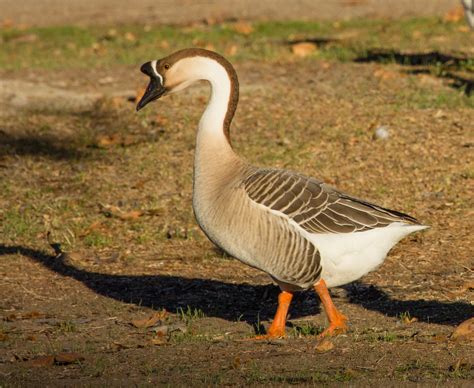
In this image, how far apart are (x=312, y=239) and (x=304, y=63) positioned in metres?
8.28

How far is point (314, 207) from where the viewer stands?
6.36 m

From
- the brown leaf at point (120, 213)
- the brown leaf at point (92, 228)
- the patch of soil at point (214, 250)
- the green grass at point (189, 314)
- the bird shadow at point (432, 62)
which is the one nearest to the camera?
the patch of soil at point (214, 250)

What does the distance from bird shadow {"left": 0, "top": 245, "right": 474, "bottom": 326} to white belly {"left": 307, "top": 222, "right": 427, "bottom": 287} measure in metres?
0.65

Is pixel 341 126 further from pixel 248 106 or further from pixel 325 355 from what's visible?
pixel 325 355

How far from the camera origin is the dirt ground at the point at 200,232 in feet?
19.1

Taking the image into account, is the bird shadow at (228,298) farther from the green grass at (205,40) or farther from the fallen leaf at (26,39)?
the fallen leaf at (26,39)

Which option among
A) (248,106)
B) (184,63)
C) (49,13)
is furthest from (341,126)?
(49,13)

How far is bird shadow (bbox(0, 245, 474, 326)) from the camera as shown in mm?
6898

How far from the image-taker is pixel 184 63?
262 inches

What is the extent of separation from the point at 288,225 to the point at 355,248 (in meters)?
0.40

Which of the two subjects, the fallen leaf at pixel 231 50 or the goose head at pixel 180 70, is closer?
the goose head at pixel 180 70

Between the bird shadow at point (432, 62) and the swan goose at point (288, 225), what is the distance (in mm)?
6200

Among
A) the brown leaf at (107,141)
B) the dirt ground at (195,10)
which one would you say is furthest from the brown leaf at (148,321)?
the dirt ground at (195,10)

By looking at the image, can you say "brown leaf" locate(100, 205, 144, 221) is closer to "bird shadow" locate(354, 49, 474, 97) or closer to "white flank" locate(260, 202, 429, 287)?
"white flank" locate(260, 202, 429, 287)
